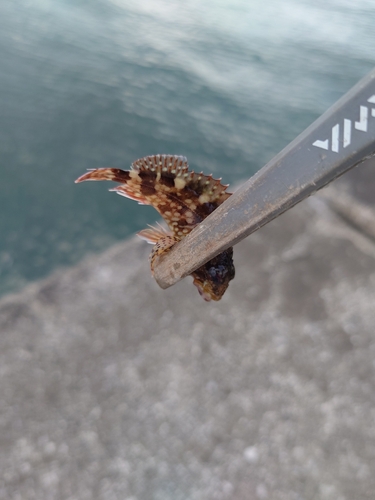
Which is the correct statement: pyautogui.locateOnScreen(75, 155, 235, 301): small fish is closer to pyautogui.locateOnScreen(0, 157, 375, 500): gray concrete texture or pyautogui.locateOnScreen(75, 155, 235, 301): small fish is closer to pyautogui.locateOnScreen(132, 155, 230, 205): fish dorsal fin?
pyautogui.locateOnScreen(132, 155, 230, 205): fish dorsal fin

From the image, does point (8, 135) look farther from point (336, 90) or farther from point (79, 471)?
point (336, 90)

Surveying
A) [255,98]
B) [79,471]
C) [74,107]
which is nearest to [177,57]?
[255,98]

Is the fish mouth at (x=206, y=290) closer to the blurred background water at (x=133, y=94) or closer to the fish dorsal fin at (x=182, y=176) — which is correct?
the fish dorsal fin at (x=182, y=176)

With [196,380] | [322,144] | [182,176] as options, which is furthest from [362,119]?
[196,380]

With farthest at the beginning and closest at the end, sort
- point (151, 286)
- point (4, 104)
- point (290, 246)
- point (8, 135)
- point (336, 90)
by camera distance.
Answer: point (336, 90) < point (4, 104) < point (8, 135) < point (290, 246) < point (151, 286)

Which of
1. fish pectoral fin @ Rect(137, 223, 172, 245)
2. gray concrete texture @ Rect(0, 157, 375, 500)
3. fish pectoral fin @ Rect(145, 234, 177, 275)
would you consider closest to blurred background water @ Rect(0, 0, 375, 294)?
gray concrete texture @ Rect(0, 157, 375, 500)

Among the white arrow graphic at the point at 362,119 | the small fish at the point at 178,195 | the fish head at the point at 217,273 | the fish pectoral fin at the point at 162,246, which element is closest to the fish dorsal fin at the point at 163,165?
the small fish at the point at 178,195
